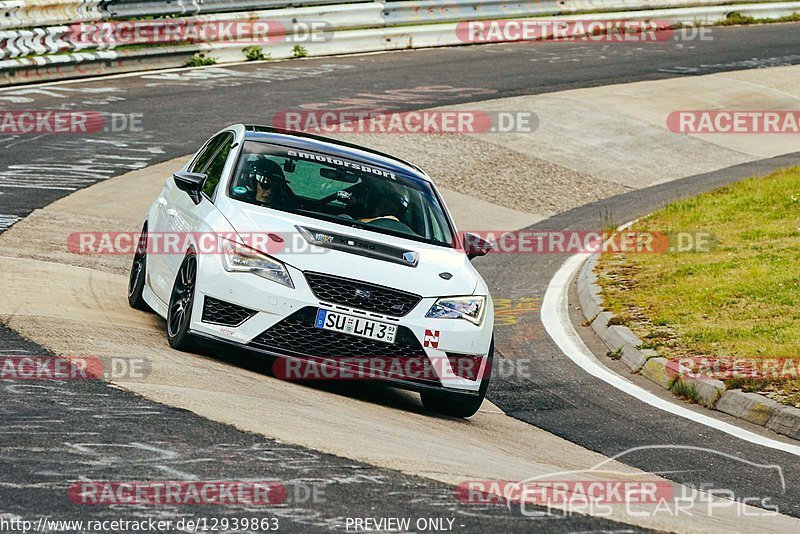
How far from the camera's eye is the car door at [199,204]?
9078 millimetres

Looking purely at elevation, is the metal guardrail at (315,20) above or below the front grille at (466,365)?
above

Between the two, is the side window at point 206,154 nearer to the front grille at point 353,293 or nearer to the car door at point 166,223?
the car door at point 166,223

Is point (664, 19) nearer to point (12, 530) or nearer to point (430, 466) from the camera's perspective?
point (430, 466)

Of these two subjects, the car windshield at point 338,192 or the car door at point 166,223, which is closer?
the car windshield at point 338,192

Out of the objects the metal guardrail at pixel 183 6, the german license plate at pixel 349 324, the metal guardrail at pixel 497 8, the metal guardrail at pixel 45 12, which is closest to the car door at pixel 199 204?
the german license plate at pixel 349 324

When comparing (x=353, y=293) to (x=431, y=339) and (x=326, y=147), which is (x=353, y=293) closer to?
(x=431, y=339)

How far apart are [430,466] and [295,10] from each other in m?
19.4

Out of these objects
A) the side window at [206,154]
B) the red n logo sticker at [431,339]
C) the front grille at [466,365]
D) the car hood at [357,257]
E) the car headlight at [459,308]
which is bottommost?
the front grille at [466,365]

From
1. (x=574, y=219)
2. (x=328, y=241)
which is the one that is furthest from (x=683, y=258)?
(x=328, y=241)

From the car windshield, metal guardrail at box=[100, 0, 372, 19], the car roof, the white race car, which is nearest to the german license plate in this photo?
the white race car

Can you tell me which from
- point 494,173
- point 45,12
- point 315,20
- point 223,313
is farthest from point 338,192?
point 315,20

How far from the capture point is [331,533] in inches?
211

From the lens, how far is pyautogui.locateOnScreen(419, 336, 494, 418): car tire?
8.58 meters

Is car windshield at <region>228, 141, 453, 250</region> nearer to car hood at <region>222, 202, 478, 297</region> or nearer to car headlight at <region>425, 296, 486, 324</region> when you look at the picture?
car hood at <region>222, 202, 478, 297</region>
